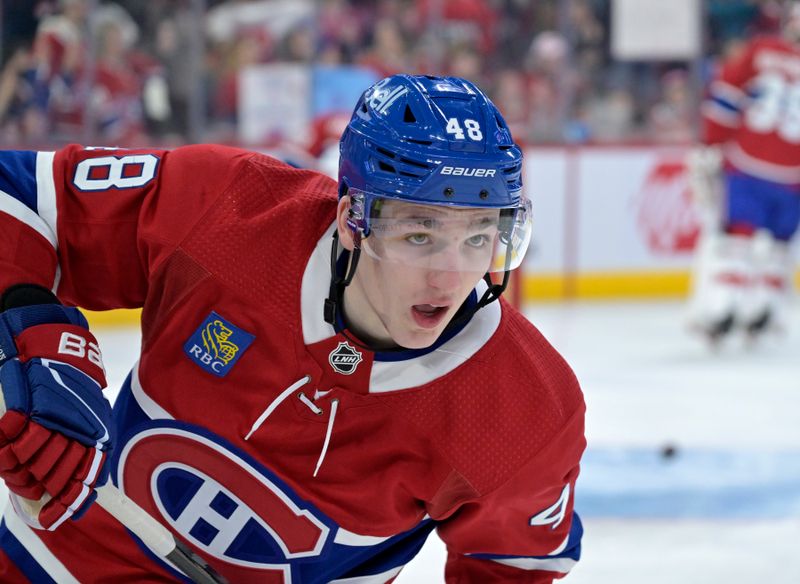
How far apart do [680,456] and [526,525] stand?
2.11 metres

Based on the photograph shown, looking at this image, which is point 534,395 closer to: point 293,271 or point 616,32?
point 293,271

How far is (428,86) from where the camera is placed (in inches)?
58.9

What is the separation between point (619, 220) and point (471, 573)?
5544 mm

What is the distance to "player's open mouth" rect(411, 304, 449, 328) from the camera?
1478 millimetres

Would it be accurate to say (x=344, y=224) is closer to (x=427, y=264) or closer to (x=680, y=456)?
(x=427, y=264)

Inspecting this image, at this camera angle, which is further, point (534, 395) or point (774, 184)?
point (774, 184)

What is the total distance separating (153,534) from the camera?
1521 millimetres

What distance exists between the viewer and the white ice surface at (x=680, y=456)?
105 inches

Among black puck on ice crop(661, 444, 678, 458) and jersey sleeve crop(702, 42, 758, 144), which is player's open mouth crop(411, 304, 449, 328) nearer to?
black puck on ice crop(661, 444, 678, 458)

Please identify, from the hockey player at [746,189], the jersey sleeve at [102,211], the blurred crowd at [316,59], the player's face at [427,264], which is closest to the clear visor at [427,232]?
the player's face at [427,264]

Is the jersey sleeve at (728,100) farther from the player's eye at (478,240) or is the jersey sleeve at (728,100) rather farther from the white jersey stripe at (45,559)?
the white jersey stripe at (45,559)

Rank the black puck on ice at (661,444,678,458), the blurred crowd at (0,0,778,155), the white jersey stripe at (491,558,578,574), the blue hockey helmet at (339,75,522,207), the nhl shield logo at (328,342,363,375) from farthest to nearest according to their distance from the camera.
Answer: the blurred crowd at (0,0,778,155) < the black puck on ice at (661,444,678,458) < the white jersey stripe at (491,558,578,574) < the nhl shield logo at (328,342,363,375) < the blue hockey helmet at (339,75,522,207)

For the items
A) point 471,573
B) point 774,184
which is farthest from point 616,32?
point 471,573

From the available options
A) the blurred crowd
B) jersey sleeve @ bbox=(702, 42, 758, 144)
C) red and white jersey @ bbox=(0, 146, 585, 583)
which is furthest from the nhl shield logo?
jersey sleeve @ bbox=(702, 42, 758, 144)
